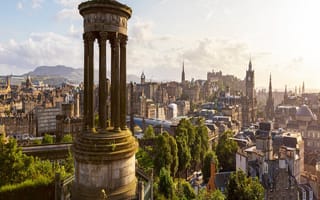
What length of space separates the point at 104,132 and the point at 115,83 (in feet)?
6.74

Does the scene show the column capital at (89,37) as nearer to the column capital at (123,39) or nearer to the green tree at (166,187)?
the column capital at (123,39)

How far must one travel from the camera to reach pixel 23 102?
10050 cm

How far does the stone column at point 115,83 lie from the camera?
34.8 feet

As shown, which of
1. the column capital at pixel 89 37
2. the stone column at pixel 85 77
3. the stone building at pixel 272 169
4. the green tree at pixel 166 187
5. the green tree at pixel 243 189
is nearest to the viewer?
the column capital at pixel 89 37

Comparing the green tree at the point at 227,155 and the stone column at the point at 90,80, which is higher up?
the stone column at the point at 90,80

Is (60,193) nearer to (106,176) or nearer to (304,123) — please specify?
(106,176)

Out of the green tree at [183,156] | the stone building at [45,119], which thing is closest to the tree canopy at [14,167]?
the green tree at [183,156]

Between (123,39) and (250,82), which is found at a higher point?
(250,82)

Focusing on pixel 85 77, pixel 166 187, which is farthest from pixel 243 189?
pixel 85 77

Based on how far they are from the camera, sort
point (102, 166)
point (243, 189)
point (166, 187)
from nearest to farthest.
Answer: point (102, 166) → point (243, 189) → point (166, 187)

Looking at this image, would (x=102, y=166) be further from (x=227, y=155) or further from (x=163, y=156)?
(x=227, y=155)

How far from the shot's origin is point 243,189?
2545cm

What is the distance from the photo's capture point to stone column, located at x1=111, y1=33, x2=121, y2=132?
10.6 m

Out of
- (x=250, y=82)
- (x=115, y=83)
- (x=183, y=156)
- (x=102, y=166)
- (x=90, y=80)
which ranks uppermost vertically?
(x=250, y=82)
